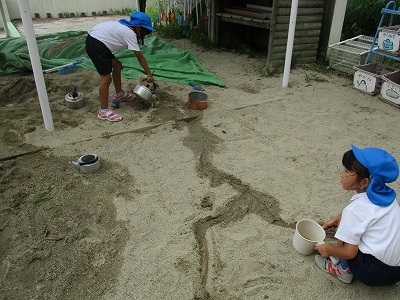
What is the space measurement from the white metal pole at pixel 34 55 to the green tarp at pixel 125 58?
5.97ft

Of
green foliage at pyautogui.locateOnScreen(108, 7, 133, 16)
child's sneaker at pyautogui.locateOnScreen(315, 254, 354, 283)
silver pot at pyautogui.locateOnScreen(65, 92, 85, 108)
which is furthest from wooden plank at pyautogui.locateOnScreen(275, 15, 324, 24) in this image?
green foliage at pyautogui.locateOnScreen(108, 7, 133, 16)

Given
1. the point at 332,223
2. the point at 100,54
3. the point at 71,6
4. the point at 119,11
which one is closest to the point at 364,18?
the point at 100,54

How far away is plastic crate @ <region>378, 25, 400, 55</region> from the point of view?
4375 millimetres

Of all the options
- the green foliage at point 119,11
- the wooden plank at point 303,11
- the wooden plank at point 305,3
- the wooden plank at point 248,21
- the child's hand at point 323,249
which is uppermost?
the wooden plank at point 305,3

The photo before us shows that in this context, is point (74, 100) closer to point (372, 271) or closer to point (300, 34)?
point (300, 34)

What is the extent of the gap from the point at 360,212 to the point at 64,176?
2405 millimetres

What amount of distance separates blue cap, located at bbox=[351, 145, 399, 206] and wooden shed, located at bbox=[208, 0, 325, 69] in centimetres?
401

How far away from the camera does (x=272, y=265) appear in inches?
87.9

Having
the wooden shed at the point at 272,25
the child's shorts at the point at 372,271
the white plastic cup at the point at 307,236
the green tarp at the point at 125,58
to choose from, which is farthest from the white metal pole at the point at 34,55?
the wooden shed at the point at 272,25

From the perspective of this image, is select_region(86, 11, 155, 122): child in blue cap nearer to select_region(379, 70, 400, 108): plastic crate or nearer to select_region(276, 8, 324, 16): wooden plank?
select_region(276, 8, 324, 16): wooden plank

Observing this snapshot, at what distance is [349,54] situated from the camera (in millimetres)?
5348

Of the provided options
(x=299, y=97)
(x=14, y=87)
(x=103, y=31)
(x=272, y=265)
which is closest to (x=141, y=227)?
(x=272, y=265)

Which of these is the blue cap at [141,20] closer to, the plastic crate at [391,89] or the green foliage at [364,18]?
the plastic crate at [391,89]

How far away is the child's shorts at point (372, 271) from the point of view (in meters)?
1.88
